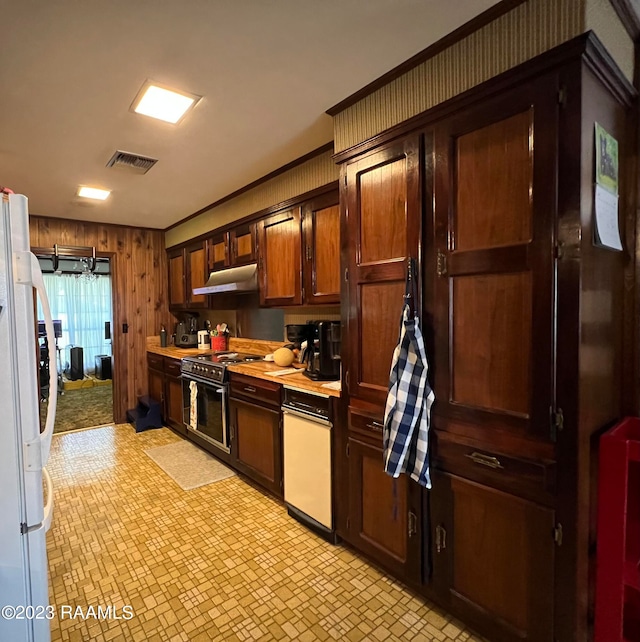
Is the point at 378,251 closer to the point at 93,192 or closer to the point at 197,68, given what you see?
the point at 197,68

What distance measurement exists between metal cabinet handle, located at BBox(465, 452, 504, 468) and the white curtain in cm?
731

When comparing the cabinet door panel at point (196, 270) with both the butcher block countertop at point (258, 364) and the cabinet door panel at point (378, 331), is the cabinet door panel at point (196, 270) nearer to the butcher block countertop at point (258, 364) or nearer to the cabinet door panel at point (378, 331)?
the butcher block countertop at point (258, 364)

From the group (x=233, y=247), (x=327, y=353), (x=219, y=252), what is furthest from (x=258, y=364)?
(x=219, y=252)

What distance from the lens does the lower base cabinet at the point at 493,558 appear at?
1342 millimetres

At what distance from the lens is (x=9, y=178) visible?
303cm

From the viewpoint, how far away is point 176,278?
4.92 m

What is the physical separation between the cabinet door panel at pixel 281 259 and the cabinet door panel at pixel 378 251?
35.5 inches

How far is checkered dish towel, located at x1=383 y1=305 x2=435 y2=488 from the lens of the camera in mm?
1581

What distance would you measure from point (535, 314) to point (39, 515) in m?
1.78

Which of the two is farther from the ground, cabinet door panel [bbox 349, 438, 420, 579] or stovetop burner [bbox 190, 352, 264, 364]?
stovetop burner [bbox 190, 352, 264, 364]

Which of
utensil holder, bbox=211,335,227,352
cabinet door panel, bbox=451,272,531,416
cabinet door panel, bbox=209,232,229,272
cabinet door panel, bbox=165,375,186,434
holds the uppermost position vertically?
cabinet door panel, bbox=209,232,229,272

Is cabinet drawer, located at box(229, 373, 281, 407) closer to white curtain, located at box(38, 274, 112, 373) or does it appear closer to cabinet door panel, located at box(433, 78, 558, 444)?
cabinet door panel, located at box(433, 78, 558, 444)

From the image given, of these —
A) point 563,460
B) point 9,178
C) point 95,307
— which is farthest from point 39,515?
point 95,307

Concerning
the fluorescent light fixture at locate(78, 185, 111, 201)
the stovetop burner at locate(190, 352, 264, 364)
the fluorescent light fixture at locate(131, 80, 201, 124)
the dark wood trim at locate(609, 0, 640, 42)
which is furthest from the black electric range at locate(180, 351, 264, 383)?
the dark wood trim at locate(609, 0, 640, 42)
